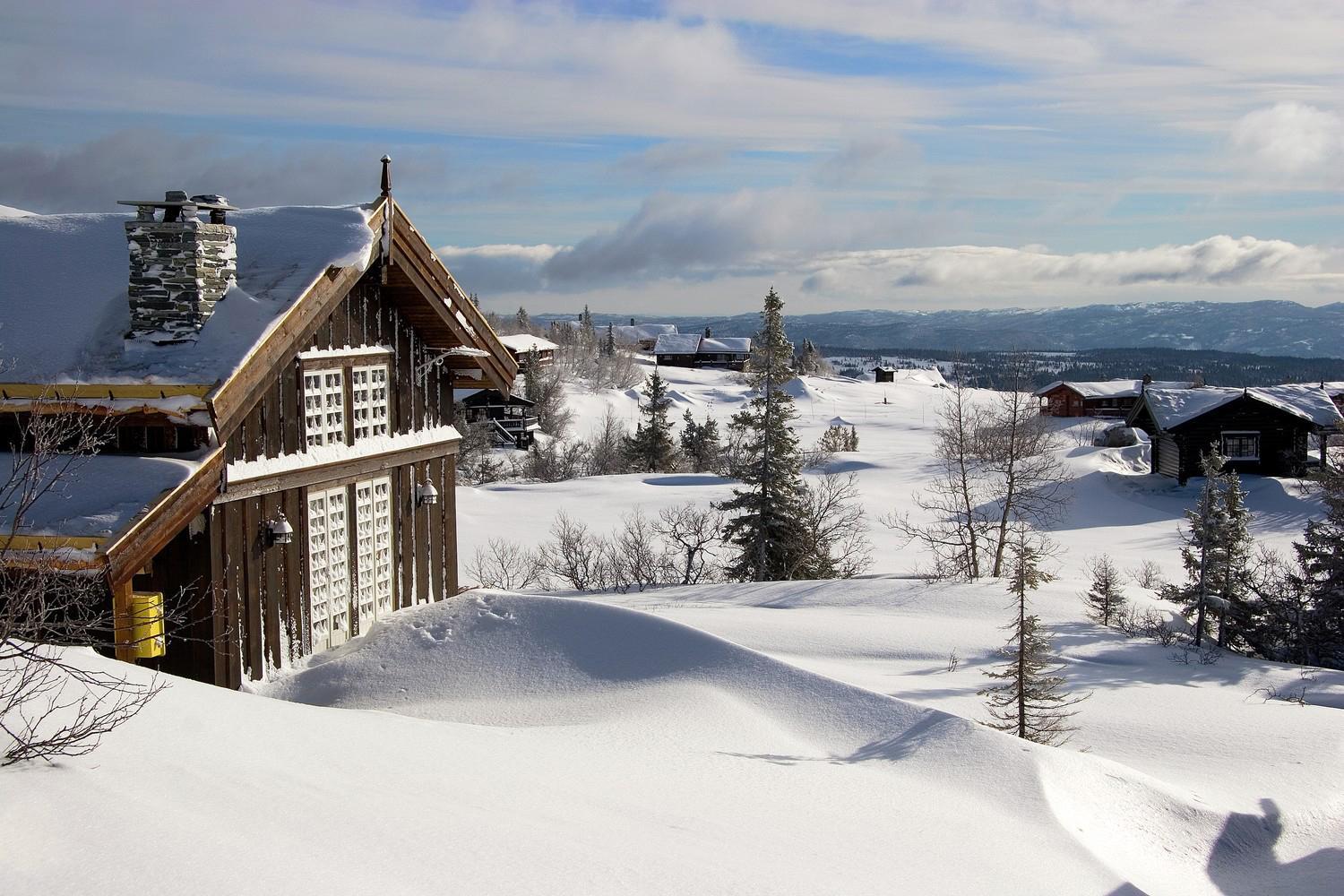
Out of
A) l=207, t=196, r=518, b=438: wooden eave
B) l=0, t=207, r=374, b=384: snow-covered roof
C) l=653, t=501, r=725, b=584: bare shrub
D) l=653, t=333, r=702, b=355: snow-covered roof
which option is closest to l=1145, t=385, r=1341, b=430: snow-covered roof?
l=653, t=501, r=725, b=584: bare shrub

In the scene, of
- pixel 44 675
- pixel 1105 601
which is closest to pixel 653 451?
pixel 1105 601

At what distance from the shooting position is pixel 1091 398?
74312mm

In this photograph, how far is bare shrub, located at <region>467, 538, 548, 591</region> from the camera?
2400 cm

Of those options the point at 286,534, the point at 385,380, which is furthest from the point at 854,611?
the point at 286,534

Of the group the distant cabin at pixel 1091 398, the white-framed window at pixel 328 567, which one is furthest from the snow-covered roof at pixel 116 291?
the distant cabin at pixel 1091 398

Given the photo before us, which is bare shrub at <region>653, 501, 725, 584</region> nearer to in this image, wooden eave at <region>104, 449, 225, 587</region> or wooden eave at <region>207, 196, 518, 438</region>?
wooden eave at <region>207, 196, 518, 438</region>

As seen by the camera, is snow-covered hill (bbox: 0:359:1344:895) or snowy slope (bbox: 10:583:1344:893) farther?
snow-covered hill (bbox: 0:359:1344:895)

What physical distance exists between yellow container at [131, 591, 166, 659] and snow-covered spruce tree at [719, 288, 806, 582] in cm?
1631

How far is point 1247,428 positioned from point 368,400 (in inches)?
1531

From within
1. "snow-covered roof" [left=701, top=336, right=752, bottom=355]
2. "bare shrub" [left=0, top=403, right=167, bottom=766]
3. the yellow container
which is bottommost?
the yellow container

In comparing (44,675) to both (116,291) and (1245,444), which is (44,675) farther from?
(1245,444)

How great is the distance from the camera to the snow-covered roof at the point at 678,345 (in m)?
124

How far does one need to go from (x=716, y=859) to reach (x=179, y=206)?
826 cm

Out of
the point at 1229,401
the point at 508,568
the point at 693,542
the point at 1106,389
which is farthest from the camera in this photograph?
the point at 1106,389
